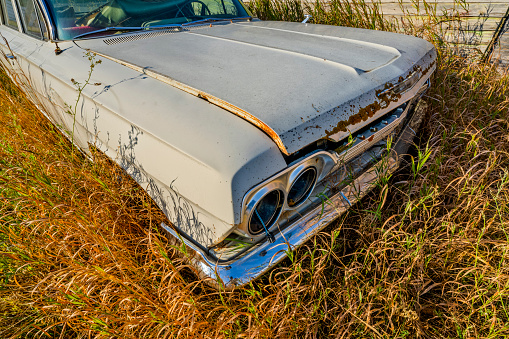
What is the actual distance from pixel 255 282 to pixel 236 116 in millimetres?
782

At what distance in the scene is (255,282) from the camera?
144cm

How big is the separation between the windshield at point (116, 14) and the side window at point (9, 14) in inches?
38.6

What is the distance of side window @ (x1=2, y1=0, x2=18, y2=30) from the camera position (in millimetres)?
2713

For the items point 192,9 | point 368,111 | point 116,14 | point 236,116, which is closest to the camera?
point 236,116

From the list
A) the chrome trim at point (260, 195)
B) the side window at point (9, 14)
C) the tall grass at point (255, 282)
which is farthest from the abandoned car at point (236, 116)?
the side window at point (9, 14)

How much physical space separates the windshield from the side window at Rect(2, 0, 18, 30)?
980mm

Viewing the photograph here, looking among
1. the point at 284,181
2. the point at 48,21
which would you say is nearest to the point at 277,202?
the point at 284,181

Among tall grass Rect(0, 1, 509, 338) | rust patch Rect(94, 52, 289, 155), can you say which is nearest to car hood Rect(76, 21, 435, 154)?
rust patch Rect(94, 52, 289, 155)

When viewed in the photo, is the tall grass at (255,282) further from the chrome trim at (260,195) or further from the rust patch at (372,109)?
the rust patch at (372,109)

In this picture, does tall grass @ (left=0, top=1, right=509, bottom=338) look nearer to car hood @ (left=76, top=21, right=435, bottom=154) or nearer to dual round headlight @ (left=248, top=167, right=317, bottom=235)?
dual round headlight @ (left=248, top=167, right=317, bottom=235)

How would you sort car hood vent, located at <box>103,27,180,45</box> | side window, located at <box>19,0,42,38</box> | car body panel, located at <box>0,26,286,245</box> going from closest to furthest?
car body panel, located at <box>0,26,286,245</box> < car hood vent, located at <box>103,27,180,45</box> < side window, located at <box>19,0,42,38</box>

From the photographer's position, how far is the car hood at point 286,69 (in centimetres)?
119

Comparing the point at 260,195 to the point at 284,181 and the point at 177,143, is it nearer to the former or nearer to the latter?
the point at 284,181

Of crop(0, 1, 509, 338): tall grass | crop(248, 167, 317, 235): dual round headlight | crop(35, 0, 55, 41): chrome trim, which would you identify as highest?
crop(35, 0, 55, 41): chrome trim
